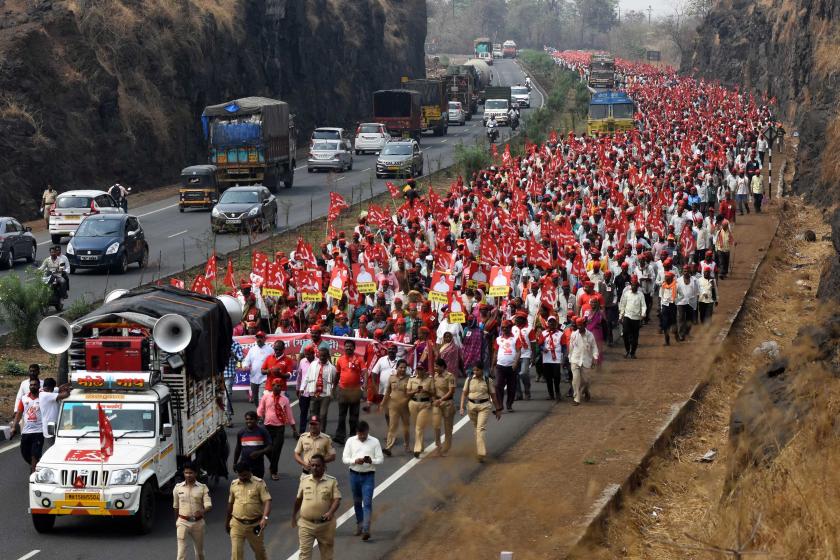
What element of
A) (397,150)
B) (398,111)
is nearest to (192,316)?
(397,150)

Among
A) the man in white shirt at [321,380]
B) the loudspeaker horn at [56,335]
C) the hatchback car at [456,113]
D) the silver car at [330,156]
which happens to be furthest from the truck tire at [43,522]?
the hatchback car at [456,113]

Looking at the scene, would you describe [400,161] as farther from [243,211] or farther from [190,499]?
[190,499]

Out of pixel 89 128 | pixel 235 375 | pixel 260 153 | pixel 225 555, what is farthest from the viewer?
pixel 89 128

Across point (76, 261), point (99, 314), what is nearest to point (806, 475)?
point (99, 314)

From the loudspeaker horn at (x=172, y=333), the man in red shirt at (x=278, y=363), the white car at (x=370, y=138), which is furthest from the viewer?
the white car at (x=370, y=138)

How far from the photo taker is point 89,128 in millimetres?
50781

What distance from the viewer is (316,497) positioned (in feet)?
40.3

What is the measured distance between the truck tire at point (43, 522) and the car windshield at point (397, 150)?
40.1 metres

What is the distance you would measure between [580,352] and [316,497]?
781 centimetres

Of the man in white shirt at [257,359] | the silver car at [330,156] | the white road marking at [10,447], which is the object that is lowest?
the silver car at [330,156]

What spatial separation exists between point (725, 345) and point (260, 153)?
27.5 m

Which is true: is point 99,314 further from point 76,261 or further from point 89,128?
point 89,128

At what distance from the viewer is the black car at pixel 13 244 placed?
33031mm

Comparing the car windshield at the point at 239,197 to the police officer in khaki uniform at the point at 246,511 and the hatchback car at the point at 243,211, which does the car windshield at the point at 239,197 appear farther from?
the police officer in khaki uniform at the point at 246,511
